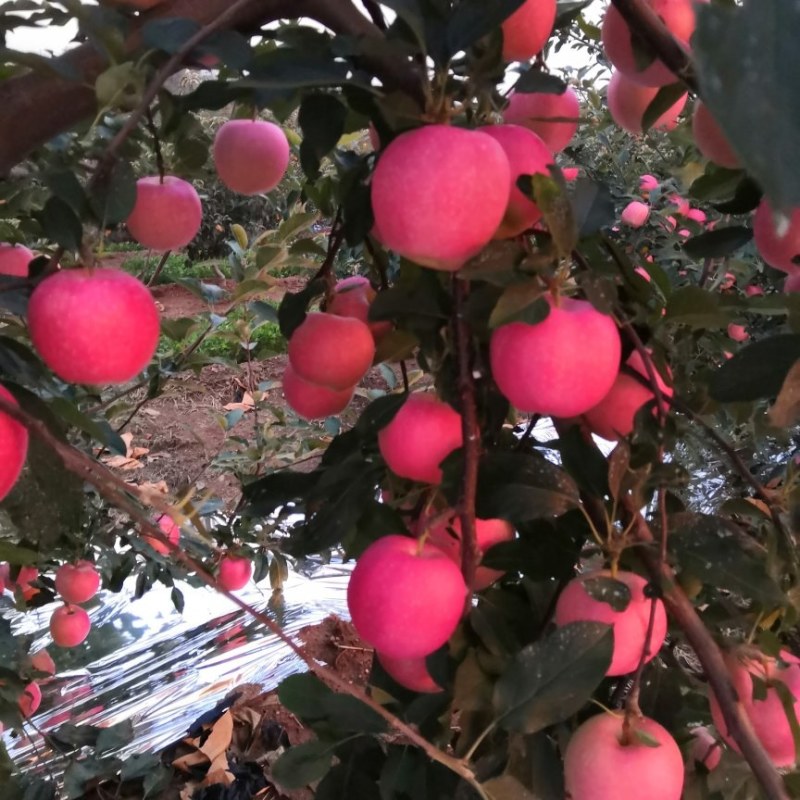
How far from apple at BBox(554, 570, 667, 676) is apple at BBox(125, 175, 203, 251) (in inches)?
15.2

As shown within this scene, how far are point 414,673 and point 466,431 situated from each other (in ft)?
0.54

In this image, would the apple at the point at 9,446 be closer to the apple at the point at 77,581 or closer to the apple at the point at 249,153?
the apple at the point at 249,153

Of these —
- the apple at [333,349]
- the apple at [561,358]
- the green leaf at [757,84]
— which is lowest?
the apple at [333,349]

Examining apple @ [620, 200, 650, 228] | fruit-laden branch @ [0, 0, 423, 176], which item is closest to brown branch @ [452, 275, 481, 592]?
fruit-laden branch @ [0, 0, 423, 176]

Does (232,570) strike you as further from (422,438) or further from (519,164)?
(519,164)

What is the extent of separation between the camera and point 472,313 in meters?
0.41

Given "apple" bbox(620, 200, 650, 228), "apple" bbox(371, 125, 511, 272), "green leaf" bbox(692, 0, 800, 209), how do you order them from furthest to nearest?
"apple" bbox(620, 200, 650, 228) → "apple" bbox(371, 125, 511, 272) → "green leaf" bbox(692, 0, 800, 209)

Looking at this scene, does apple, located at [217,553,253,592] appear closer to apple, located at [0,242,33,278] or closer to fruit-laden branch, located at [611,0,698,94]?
apple, located at [0,242,33,278]

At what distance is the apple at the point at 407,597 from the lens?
0.37 metres

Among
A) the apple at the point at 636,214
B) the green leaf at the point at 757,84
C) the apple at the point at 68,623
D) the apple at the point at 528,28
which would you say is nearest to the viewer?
the green leaf at the point at 757,84

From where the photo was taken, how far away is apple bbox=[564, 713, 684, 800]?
36 centimetres

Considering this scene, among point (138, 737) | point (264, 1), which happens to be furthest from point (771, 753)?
point (138, 737)

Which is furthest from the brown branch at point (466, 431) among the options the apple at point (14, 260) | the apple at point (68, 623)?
the apple at point (68, 623)

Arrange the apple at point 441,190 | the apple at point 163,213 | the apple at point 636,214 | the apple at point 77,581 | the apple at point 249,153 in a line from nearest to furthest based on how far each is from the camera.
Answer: the apple at point 441,190 < the apple at point 163,213 < the apple at point 249,153 < the apple at point 77,581 < the apple at point 636,214
